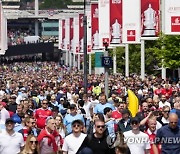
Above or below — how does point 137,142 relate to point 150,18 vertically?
below

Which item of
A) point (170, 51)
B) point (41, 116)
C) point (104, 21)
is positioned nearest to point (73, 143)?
point (41, 116)

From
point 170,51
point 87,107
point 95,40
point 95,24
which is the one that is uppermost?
point 95,24

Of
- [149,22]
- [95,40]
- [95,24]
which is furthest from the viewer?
[95,24]

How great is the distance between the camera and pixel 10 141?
51.9 feet

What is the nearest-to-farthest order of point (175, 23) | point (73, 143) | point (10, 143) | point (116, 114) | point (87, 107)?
point (73, 143) → point (10, 143) → point (116, 114) → point (87, 107) → point (175, 23)

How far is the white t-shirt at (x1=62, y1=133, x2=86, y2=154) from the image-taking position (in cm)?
1453

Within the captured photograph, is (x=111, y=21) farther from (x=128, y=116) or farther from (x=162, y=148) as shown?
(x=162, y=148)

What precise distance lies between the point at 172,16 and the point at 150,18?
5174 mm

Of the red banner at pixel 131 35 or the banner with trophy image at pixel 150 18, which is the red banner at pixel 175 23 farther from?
the red banner at pixel 131 35

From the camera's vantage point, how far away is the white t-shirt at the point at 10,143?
51.5 ft

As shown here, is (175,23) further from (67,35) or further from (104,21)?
(67,35)

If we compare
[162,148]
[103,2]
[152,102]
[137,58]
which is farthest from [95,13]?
[162,148]

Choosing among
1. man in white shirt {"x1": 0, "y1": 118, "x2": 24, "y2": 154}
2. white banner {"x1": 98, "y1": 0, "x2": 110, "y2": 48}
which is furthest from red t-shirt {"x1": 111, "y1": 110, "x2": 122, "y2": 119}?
white banner {"x1": 98, "y1": 0, "x2": 110, "y2": 48}

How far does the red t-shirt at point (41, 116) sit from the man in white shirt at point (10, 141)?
4.86 meters
